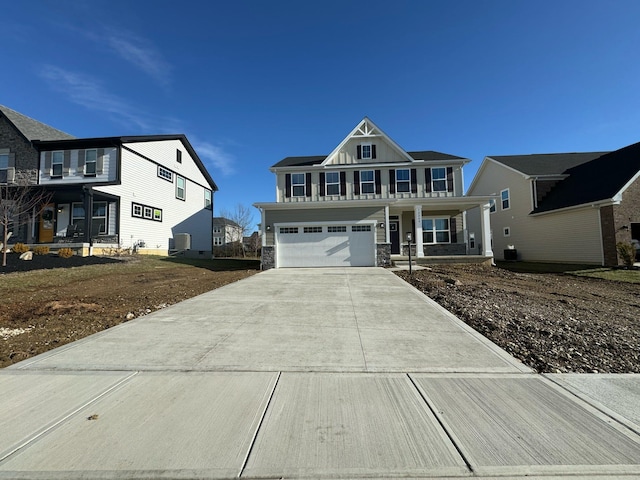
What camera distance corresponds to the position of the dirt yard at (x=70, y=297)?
15.1 feet

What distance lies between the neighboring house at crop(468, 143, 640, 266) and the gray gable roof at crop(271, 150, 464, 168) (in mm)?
4602

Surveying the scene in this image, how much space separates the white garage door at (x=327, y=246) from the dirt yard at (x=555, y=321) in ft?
18.9

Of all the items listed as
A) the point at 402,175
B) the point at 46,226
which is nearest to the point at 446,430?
the point at 402,175

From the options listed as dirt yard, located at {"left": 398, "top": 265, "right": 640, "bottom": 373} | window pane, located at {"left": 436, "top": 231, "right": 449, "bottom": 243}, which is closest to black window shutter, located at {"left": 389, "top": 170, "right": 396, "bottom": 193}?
window pane, located at {"left": 436, "top": 231, "right": 449, "bottom": 243}

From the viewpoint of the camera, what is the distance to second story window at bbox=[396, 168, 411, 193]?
18422 millimetres

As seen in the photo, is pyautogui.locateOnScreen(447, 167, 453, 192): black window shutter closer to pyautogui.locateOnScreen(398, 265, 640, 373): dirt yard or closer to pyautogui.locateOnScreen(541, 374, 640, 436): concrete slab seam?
pyautogui.locateOnScreen(398, 265, 640, 373): dirt yard

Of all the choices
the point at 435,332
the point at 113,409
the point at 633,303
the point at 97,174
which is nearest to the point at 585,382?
the point at 435,332

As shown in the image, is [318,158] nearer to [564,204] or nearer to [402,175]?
[402,175]

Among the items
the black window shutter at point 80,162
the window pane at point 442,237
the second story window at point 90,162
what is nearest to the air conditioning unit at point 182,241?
the second story window at point 90,162

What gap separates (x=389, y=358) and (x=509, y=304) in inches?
165

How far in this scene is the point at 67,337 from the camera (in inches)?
179

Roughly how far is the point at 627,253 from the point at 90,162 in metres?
26.4

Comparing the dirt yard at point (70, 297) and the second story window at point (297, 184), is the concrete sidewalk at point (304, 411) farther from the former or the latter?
the second story window at point (297, 184)

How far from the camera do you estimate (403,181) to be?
18.5 m
